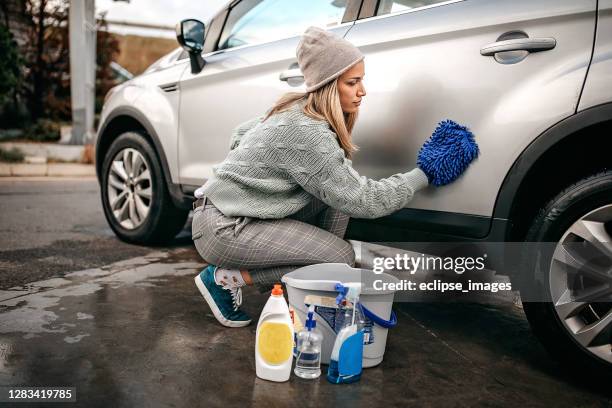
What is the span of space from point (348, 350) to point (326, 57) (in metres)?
1.06

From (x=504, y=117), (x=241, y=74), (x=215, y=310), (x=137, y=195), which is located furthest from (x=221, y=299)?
(x=137, y=195)

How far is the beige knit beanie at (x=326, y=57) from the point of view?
219 centimetres

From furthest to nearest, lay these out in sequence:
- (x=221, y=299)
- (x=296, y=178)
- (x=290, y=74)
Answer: (x=290, y=74) → (x=221, y=299) → (x=296, y=178)

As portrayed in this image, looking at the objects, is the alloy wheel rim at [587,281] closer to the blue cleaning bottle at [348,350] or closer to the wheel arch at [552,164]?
the wheel arch at [552,164]

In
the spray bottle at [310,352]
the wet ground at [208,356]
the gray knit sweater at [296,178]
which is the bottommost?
the wet ground at [208,356]

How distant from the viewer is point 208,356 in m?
2.16

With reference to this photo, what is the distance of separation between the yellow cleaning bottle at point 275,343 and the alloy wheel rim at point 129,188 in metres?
1.97

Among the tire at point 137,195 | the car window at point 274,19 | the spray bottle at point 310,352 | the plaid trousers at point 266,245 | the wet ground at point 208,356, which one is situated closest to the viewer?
the wet ground at point 208,356

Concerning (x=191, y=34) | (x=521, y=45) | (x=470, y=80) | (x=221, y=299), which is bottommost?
(x=221, y=299)

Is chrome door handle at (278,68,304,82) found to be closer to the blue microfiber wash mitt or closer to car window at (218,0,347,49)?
car window at (218,0,347,49)

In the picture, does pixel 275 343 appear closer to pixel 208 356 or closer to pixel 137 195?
pixel 208 356

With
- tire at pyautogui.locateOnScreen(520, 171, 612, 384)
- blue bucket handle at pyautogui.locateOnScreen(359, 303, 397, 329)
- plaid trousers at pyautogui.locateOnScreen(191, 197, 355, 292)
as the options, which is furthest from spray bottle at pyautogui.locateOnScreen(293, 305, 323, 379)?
tire at pyautogui.locateOnScreen(520, 171, 612, 384)

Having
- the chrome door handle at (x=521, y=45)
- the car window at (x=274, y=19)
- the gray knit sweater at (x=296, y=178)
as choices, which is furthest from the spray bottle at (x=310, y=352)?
the car window at (x=274, y=19)

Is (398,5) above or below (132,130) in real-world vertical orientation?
above
